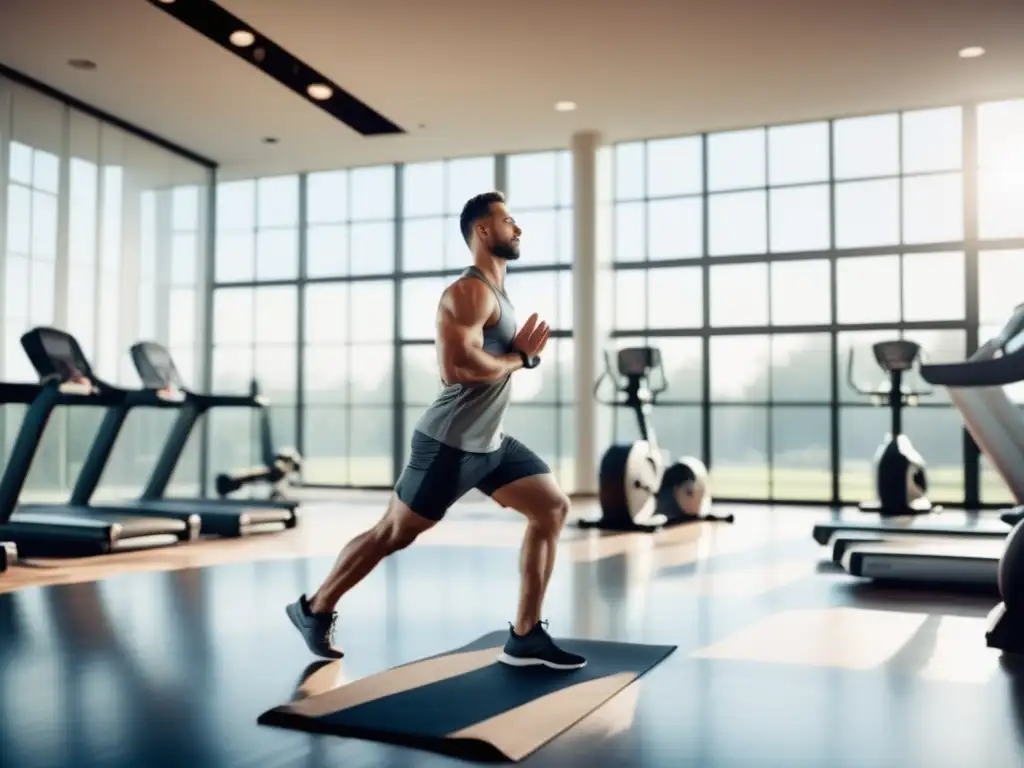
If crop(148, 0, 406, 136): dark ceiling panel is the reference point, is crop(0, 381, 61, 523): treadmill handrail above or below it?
below

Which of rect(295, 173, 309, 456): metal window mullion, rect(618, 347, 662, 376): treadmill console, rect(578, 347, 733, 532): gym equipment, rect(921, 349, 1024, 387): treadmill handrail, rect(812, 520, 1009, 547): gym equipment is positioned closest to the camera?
rect(921, 349, 1024, 387): treadmill handrail

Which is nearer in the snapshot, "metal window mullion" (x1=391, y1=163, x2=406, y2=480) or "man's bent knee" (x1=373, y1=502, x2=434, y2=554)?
"man's bent knee" (x1=373, y1=502, x2=434, y2=554)

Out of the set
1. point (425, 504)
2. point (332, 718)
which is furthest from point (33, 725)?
point (425, 504)

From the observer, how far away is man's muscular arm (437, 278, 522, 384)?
2781mm

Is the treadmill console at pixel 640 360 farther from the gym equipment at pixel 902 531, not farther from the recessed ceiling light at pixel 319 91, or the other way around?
the recessed ceiling light at pixel 319 91

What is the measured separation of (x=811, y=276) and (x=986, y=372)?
6.61 metres

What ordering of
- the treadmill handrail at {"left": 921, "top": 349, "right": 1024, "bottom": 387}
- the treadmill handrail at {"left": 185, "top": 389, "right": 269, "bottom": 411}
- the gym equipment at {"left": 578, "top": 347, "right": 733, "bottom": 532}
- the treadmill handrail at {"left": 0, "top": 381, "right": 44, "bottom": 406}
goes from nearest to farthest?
the treadmill handrail at {"left": 921, "top": 349, "right": 1024, "bottom": 387}, the treadmill handrail at {"left": 0, "top": 381, "right": 44, "bottom": 406}, the gym equipment at {"left": 578, "top": 347, "right": 733, "bottom": 532}, the treadmill handrail at {"left": 185, "top": 389, "right": 269, "bottom": 411}

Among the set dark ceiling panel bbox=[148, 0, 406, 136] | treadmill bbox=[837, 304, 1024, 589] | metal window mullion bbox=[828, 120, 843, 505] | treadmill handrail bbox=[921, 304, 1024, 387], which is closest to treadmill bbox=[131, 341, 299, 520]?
dark ceiling panel bbox=[148, 0, 406, 136]

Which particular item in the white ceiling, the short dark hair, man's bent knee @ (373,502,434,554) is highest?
the white ceiling

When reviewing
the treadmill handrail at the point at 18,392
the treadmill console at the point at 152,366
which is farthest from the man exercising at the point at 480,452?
the treadmill console at the point at 152,366

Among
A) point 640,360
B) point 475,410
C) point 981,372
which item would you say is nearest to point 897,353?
point 640,360

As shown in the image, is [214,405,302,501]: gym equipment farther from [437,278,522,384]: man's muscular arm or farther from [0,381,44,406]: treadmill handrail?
[437,278,522,384]: man's muscular arm

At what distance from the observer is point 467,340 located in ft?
9.16

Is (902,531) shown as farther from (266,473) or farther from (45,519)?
(266,473)
